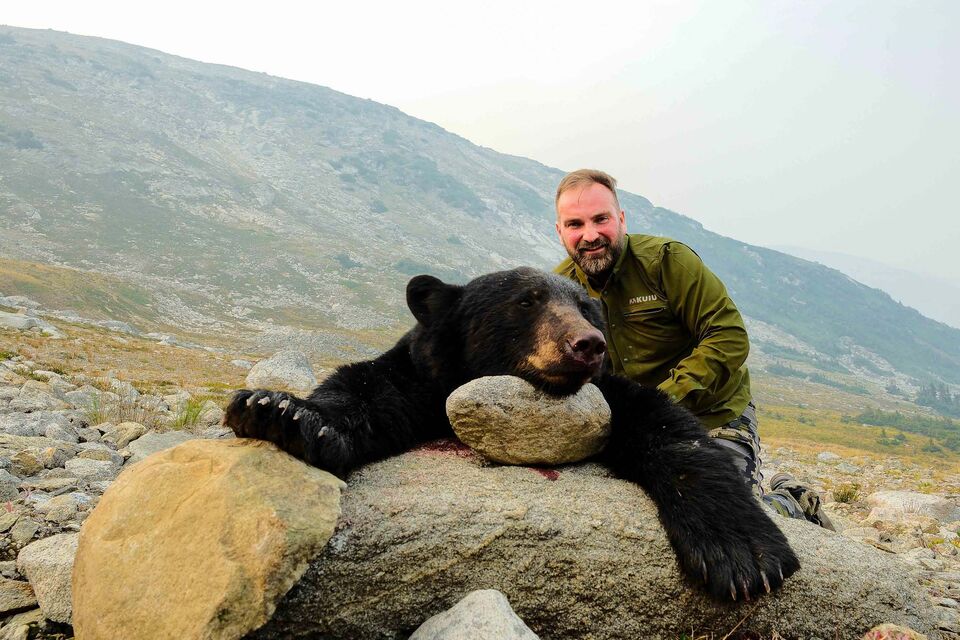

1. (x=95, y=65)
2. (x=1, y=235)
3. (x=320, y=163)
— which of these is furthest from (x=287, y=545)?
(x=95, y=65)

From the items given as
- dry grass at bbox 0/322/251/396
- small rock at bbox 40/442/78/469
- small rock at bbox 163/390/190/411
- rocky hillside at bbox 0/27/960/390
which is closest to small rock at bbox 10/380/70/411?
small rock at bbox 163/390/190/411

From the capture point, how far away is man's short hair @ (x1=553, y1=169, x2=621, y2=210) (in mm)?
5207

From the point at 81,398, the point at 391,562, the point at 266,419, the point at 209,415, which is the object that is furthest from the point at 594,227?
the point at 81,398

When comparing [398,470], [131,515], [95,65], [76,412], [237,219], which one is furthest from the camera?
[95,65]

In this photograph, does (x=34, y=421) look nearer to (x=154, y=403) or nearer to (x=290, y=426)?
(x=154, y=403)

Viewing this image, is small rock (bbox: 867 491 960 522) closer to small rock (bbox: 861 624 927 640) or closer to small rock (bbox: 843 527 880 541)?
small rock (bbox: 843 527 880 541)

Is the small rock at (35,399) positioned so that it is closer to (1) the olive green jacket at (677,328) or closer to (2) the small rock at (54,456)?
(2) the small rock at (54,456)

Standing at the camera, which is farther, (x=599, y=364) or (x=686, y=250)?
(x=686, y=250)

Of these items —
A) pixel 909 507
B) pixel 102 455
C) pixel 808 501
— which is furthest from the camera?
pixel 909 507

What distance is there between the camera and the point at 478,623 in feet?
7.06

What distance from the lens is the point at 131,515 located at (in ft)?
7.89

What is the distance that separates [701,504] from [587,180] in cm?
316

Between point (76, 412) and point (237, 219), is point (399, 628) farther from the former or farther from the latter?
point (237, 219)

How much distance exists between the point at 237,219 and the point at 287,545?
440 ft
